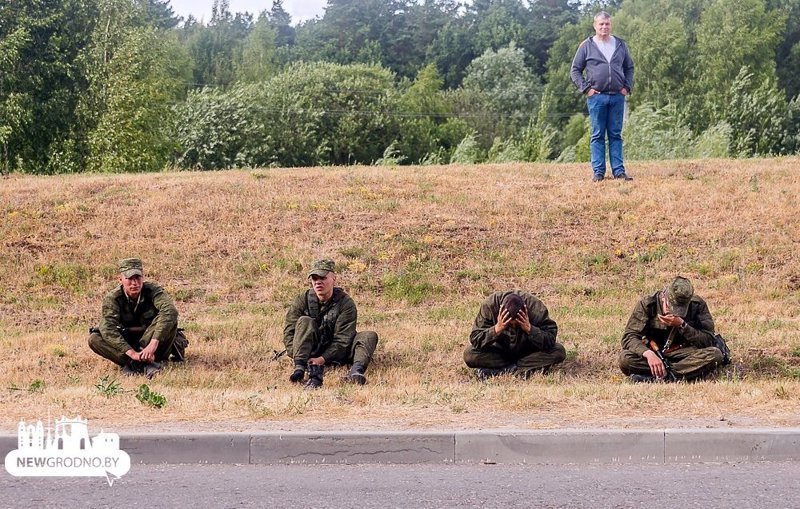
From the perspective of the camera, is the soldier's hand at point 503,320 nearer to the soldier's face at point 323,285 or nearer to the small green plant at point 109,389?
the soldier's face at point 323,285

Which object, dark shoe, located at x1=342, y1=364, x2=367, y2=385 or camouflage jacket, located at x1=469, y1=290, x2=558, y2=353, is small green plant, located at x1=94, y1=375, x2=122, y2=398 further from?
camouflage jacket, located at x1=469, y1=290, x2=558, y2=353

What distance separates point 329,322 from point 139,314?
208 cm

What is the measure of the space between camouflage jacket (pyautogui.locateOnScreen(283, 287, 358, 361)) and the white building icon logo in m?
3.34

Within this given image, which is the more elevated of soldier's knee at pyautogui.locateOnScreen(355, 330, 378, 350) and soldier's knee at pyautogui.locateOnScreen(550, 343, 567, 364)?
soldier's knee at pyautogui.locateOnScreen(355, 330, 378, 350)

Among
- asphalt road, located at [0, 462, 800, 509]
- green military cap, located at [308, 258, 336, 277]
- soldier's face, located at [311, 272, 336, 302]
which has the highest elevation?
green military cap, located at [308, 258, 336, 277]

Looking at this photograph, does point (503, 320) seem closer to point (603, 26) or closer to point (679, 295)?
point (679, 295)

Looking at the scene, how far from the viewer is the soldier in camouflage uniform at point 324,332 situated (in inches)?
399

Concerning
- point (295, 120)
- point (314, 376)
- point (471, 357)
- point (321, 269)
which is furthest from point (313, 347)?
point (295, 120)

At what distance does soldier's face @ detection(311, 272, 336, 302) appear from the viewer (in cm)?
1027

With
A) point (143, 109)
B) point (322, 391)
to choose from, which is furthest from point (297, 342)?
point (143, 109)

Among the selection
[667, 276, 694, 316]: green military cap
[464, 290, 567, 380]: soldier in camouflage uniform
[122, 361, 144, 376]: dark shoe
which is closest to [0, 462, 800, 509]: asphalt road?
[667, 276, 694, 316]: green military cap

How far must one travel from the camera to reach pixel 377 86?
2315 inches

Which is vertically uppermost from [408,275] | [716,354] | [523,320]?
[408,275]

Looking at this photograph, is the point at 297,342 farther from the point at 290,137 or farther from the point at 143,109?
the point at 290,137
